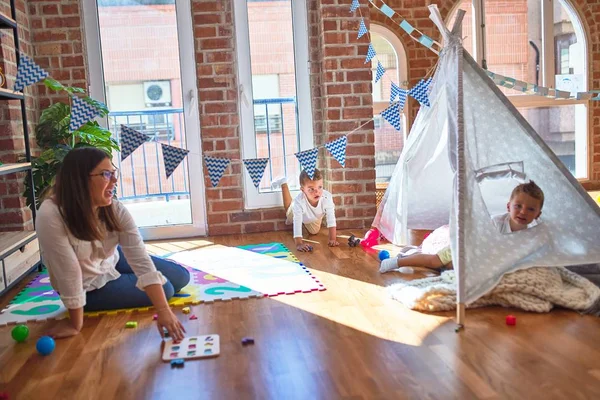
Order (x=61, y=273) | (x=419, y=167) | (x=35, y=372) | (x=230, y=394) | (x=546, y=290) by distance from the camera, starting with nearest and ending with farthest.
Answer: (x=230, y=394)
(x=35, y=372)
(x=61, y=273)
(x=546, y=290)
(x=419, y=167)

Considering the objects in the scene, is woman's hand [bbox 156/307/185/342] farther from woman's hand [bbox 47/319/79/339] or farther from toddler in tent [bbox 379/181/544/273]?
toddler in tent [bbox 379/181/544/273]

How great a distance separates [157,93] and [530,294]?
3.14 m

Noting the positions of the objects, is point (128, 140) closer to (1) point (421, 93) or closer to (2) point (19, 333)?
(2) point (19, 333)

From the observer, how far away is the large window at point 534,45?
6082 millimetres

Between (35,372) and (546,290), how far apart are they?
1.93 m

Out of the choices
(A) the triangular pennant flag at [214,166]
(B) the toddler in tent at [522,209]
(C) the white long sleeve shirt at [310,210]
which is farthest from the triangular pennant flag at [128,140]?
(B) the toddler in tent at [522,209]

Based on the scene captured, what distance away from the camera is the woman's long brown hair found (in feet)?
→ 7.18

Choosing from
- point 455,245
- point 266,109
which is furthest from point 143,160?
point 455,245

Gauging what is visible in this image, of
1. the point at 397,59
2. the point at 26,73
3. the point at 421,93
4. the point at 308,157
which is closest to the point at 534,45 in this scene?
the point at 397,59

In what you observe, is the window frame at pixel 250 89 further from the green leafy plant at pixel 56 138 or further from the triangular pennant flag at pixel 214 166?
the green leafy plant at pixel 56 138

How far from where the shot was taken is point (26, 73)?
3.13 m

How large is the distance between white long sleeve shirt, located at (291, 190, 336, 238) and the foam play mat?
0.72 ft

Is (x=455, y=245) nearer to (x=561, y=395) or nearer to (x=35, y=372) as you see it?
(x=561, y=395)

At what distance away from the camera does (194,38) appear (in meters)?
4.30
